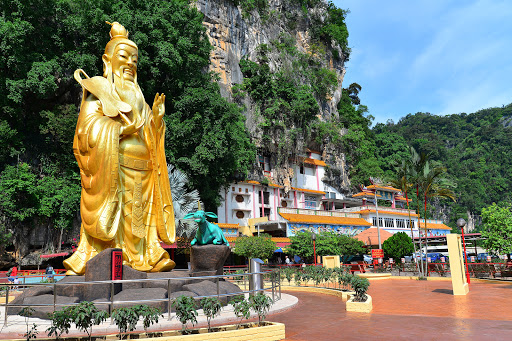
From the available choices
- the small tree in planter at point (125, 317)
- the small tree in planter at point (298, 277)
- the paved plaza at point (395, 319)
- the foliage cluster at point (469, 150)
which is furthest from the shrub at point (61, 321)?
the foliage cluster at point (469, 150)

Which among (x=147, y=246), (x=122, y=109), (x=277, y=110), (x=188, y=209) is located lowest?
(x=147, y=246)

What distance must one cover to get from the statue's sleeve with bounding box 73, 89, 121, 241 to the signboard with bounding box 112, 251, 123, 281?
1.13 m

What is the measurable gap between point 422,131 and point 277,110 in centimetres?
5467

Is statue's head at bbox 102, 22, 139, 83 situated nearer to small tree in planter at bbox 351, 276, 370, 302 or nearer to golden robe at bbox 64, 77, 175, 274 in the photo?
golden robe at bbox 64, 77, 175, 274

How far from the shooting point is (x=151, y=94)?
27.7 metres

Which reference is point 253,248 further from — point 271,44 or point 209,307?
point 271,44

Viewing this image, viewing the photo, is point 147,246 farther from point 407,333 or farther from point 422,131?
point 422,131

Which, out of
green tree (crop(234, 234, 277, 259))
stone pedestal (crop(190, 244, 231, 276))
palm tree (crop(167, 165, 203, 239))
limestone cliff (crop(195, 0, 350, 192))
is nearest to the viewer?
stone pedestal (crop(190, 244, 231, 276))

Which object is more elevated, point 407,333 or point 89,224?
point 89,224

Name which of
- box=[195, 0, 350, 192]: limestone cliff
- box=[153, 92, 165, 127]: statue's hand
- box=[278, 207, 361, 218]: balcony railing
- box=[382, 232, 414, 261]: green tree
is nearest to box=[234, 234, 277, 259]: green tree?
box=[278, 207, 361, 218]: balcony railing

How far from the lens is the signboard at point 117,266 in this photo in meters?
9.60

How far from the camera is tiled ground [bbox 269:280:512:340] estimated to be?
22.4 ft

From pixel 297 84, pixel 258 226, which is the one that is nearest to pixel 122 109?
pixel 258 226

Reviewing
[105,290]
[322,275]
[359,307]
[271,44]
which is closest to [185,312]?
[105,290]
